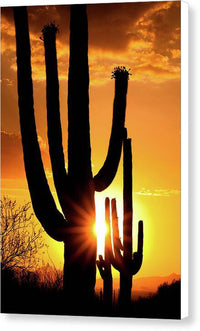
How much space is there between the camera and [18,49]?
6.14 m

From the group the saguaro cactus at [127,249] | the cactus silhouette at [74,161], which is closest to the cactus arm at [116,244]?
the saguaro cactus at [127,249]

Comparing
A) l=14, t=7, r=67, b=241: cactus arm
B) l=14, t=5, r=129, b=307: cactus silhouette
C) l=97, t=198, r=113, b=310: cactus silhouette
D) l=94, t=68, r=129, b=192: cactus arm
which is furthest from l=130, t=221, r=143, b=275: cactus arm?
l=14, t=7, r=67, b=241: cactus arm

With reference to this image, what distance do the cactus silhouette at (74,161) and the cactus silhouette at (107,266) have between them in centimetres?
7

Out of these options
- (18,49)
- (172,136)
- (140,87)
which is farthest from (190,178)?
(18,49)

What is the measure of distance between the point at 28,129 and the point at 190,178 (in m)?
1.27

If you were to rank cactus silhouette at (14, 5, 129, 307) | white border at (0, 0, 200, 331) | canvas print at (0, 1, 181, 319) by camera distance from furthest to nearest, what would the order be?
cactus silhouette at (14, 5, 129, 307) < canvas print at (0, 1, 181, 319) < white border at (0, 0, 200, 331)

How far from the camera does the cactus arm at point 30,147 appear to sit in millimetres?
6012

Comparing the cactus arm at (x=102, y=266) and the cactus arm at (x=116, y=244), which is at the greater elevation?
the cactus arm at (x=116, y=244)

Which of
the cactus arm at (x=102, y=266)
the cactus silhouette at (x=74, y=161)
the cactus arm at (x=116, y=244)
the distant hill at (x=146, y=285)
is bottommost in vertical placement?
the distant hill at (x=146, y=285)

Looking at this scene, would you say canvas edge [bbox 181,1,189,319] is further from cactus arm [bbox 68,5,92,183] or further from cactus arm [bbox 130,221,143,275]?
Answer: cactus arm [bbox 68,5,92,183]

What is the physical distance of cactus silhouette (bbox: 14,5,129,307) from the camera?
5973 mm

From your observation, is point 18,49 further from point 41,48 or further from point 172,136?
point 172,136

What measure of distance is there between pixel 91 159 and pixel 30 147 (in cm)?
47

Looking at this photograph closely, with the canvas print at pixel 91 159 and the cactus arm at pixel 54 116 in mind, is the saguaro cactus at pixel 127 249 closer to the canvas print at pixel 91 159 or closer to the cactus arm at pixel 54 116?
the canvas print at pixel 91 159
